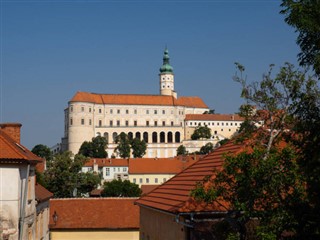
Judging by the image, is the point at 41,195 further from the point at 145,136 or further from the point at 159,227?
the point at 145,136

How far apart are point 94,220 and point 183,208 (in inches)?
646

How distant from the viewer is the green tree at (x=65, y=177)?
54344mm

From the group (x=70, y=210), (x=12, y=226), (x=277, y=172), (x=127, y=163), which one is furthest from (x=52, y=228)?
(x=127, y=163)

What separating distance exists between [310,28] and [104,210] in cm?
2157

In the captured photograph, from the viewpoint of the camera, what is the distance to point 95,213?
28172mm

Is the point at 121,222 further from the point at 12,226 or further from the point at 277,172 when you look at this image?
the point at 277,172

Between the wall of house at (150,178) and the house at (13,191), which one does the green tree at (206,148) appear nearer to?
the wall of house at (150,178)

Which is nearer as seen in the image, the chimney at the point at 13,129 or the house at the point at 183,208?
the house at the point at 183,208

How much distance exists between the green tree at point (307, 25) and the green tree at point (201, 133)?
509ft

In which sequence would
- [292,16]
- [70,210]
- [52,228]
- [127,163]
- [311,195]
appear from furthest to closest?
[127,163] < [70,210] < [52,228] < [292,16] < [311,195]

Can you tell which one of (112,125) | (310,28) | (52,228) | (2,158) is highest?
(112,125)

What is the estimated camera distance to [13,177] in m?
15.3

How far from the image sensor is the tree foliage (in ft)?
28.0

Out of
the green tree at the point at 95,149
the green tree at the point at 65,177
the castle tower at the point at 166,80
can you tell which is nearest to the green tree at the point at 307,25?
the green tree at the point at 65,177
